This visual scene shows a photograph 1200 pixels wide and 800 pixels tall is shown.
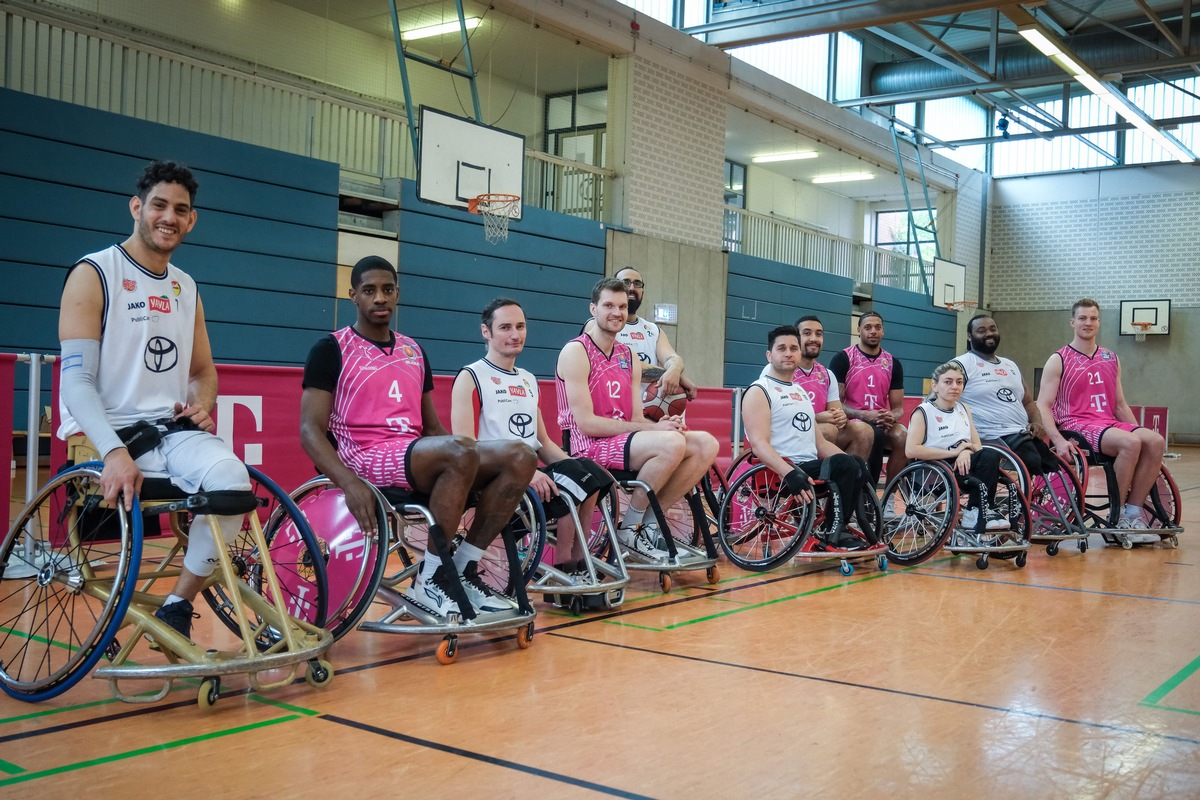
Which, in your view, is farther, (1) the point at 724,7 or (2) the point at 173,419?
(1) the point at 724,7

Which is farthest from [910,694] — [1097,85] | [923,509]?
[1097,85]

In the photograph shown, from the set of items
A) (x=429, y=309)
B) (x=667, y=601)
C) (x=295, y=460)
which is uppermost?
(x=429, y=309)

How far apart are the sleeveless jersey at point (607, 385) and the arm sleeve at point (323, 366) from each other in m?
1.32

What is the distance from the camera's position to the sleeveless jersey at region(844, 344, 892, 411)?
5.85 m

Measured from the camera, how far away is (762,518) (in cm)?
471

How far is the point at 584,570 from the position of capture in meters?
3.92

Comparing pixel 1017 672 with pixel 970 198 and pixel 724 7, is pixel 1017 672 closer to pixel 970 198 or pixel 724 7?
pixel 724 7

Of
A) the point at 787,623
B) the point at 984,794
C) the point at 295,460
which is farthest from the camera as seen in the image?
the point at 295,460

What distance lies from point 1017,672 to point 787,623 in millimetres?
873

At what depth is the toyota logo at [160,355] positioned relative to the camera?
8.67 ft

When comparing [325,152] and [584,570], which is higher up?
[325,152]

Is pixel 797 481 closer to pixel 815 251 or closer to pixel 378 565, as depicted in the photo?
pixel 378 565

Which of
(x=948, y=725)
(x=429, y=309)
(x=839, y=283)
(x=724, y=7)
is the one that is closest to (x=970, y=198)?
(x=839, y=283)

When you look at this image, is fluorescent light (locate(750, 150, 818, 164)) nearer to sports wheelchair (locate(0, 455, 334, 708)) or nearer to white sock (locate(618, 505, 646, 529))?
white sock (locate(618, 505, 646, 529))
